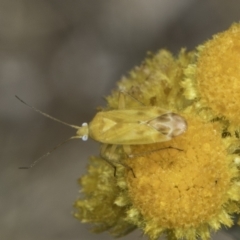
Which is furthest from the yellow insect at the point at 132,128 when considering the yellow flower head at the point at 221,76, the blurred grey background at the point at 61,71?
the blurred grey background at the point at 61,71

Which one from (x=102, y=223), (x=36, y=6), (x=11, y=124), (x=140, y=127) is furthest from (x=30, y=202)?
(x=140, y=127)

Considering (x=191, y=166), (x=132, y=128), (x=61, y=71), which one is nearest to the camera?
(x=191, y=166)

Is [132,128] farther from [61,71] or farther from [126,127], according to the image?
[61,71]

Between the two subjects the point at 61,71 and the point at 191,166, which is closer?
the point at 191,166

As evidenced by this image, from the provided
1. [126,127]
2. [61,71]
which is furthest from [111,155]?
[61,71]

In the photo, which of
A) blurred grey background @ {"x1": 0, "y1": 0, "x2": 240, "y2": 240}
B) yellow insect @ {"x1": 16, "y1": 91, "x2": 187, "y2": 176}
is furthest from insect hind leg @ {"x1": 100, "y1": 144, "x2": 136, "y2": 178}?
blurred grey background @ {"x1": 0, "y1": 0, "x2": 240, "y2": 240}

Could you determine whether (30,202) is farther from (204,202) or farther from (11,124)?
(204,202)

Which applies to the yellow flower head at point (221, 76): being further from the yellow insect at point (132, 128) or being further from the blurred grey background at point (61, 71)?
the blurred grey background at point (61, 71)

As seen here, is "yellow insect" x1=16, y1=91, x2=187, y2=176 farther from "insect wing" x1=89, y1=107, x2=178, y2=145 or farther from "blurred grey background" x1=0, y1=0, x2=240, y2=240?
"blurred grey background" x1=0, y1=0, x2=240, y2=240
